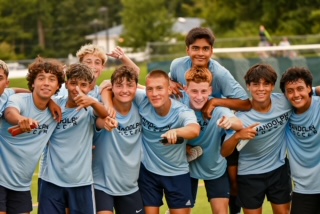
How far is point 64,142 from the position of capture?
23.1 feet

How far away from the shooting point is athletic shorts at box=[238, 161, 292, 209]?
745 cm

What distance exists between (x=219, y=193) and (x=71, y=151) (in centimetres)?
161

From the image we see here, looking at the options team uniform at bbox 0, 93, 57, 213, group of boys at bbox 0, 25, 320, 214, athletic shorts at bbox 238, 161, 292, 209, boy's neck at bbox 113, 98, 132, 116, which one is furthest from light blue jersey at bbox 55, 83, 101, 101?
athletic shorts at bbox 238, 161, 292, 209

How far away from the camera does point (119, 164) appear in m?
7.14

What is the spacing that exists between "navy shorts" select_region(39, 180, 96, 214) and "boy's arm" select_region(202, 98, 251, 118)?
1.38 m

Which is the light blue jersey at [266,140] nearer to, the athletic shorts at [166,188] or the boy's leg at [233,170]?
the boy's leg at [233,170]

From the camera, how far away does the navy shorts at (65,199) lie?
7051 mm

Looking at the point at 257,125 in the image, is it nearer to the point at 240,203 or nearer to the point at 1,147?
the point at 240,203

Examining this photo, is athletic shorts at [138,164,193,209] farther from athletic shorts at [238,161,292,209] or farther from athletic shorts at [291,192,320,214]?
athletic shorts at [291,192,320,214]

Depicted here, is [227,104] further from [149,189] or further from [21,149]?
[21,149]

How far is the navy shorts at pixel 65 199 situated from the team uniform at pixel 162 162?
607 mm

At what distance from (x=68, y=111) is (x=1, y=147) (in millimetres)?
714

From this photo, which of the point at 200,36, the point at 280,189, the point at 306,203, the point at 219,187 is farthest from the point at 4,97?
the point at 306,203

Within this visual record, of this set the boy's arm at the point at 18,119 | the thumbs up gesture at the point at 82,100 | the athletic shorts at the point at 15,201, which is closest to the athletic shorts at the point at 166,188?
the thumbs up gesture at the point at 82,100
